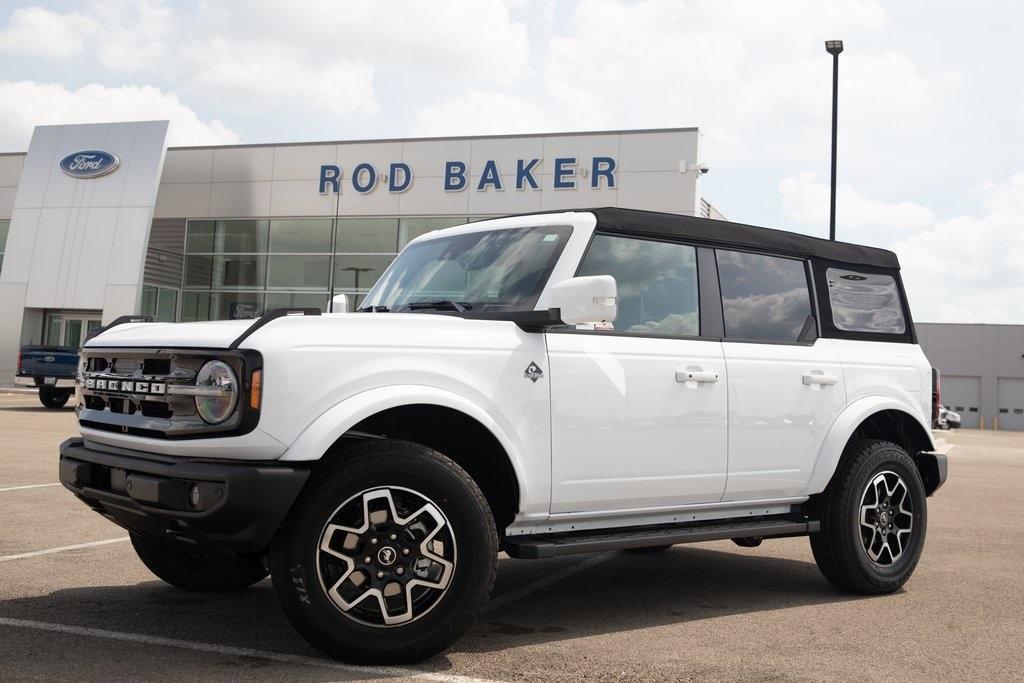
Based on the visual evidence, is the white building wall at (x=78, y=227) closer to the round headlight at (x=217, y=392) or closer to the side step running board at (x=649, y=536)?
the side step running board at (x=649, y=536)

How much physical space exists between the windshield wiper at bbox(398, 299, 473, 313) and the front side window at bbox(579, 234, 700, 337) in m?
0.60

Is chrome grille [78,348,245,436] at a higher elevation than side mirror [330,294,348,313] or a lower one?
lower

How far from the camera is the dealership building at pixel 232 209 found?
34.0 m

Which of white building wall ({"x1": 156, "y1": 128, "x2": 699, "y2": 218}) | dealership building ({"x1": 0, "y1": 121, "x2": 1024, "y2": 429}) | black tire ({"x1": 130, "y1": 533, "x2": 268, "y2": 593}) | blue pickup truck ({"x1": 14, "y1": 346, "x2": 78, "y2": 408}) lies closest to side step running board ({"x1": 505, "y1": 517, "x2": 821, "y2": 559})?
black tire ({"x1": 130, "y1": 533, "x2": 268, "y2": 593})

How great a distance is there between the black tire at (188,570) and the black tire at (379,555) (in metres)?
1.45

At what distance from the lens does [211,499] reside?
13.0 feet

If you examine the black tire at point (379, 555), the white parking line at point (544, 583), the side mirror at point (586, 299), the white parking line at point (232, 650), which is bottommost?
the white parking line at point (232, 650)

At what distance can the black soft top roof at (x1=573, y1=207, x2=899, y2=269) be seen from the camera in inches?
213

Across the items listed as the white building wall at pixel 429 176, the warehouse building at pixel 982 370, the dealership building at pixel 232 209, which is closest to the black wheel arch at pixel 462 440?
the white building wall at pixel 429 176

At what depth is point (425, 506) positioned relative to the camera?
4266 mm

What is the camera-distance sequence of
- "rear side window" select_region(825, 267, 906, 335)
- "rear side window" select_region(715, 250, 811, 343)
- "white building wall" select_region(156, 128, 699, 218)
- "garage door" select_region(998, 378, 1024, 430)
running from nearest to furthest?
1. "rear side window" select_region(715, 250, 811, 343)
2. "rear side window" select_region(825, 267, 906, 335)
3. "white building wall" select_region(156, 128, 699, 218)
4. "garage door" select_region(998, 378, 1024, 430)

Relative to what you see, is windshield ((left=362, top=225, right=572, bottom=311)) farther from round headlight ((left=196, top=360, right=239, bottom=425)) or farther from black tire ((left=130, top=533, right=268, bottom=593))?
black tire ((left=130, top=533, right=268, bottom=593))

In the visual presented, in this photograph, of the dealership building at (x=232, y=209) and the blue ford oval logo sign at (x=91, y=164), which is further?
the blue ford oval logo sign at (x=91, y=164)

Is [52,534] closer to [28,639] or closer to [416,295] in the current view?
[28,639]
